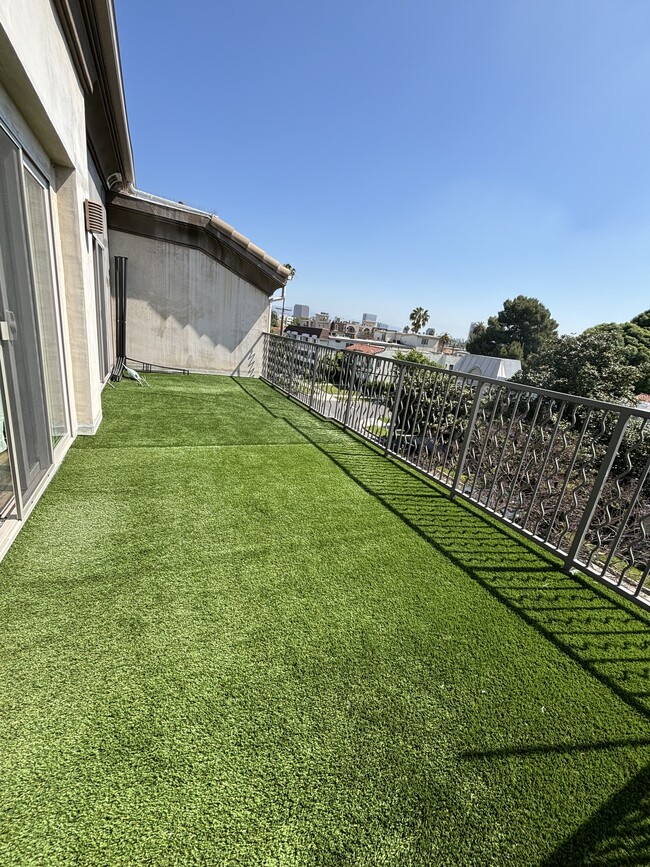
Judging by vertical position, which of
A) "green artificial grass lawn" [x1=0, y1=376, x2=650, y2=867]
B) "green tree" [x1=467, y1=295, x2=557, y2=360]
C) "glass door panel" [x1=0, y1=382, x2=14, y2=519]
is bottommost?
"green artificial grass lawn" [x1=0, y1=376, x2=650, y2=867]

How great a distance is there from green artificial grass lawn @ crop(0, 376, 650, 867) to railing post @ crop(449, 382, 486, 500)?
77cm

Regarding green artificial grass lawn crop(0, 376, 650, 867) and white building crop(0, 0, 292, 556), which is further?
white building crop(0, 0, 292, 556)

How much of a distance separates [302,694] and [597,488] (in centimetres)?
218

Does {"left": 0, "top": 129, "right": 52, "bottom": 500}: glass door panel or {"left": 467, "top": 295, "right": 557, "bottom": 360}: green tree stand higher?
{"left": 467, "top": 295, "right": 557, "bottom": 360}: green tree

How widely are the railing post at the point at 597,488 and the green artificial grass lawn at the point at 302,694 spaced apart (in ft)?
0.56

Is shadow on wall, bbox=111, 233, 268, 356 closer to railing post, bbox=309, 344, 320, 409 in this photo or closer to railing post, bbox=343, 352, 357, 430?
railing post, bbox=309, 344, 320, 409

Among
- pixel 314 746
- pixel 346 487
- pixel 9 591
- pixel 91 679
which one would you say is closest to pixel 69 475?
pixel 9 591

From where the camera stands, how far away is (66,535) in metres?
2.23

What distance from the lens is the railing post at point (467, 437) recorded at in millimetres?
3305

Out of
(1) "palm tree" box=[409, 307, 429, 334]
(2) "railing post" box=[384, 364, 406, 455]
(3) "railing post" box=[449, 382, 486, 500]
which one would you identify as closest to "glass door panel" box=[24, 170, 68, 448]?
(2) "railing post" box=[384, 364, 406, 455]

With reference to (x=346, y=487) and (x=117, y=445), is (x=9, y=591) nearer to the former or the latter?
(x=117, y=445)

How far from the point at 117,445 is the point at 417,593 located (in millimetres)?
3163

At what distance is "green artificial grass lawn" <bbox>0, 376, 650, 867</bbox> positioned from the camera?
1.09m

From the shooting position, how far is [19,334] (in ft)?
7.43
